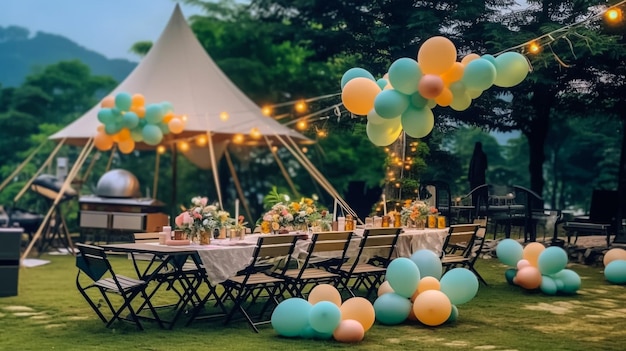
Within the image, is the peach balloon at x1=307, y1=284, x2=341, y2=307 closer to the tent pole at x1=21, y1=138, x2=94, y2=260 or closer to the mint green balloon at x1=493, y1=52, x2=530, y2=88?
the mint green balloon at x1=493, y1=52, x2=530, y2=88

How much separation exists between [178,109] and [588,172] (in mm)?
14094

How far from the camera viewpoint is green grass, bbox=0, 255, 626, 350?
19.8 ft

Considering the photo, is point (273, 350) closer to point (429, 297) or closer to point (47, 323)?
point (429, 297)

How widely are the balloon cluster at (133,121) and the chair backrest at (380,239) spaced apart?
601 cm

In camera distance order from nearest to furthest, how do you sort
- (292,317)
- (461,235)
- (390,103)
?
(292,317) < (390,103) < (461,235)

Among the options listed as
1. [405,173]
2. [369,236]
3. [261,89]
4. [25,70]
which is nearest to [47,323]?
[369,236]

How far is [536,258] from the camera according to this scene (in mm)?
8922

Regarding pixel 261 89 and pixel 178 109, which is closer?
pixel 178 109

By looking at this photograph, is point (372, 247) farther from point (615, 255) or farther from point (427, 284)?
point (615, 255)

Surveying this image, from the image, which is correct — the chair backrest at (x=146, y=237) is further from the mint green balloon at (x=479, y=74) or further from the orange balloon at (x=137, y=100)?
the orange balloon at (x=137, y=100)

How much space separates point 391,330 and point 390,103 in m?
1.94

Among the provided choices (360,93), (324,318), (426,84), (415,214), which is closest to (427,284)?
(324,318)

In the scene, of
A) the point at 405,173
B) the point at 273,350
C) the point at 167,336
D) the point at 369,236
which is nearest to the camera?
the point at 273,350

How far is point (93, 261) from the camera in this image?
6344 mm
